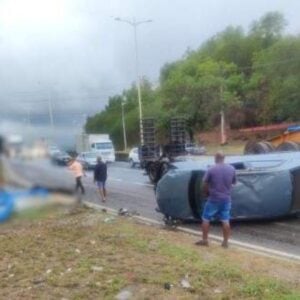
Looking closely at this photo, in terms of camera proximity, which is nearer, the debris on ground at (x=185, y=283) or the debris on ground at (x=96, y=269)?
the debris on ground at (x=185, y=283)

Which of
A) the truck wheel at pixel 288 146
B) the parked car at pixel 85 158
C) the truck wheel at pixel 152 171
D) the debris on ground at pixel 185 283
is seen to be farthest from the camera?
the truck wheel at pixel 152 171

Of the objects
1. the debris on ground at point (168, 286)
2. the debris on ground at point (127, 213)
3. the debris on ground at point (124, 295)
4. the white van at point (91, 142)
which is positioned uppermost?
the white van at point (91, 142)

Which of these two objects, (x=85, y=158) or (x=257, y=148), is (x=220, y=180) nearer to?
(x=85, y=158)

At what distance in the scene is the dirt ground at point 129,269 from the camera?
269 inches

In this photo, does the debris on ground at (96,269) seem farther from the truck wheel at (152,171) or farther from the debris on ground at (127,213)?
the truck wheel at (152,171)

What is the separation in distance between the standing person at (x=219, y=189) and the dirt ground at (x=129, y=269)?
461 mm

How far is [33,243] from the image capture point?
995cm

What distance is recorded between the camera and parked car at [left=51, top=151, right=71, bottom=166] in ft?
4.19

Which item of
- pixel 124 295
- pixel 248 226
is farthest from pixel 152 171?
pixel 124 295

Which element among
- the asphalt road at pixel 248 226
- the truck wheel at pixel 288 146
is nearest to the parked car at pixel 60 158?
the asphalt road at pixel 248 226

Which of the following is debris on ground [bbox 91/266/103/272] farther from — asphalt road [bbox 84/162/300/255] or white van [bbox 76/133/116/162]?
white van [bbox 76/133/116/162]

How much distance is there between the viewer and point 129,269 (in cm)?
764

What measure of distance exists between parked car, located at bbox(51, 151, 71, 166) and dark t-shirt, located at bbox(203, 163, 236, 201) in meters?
8.47

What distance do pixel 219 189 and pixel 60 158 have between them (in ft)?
29.0
